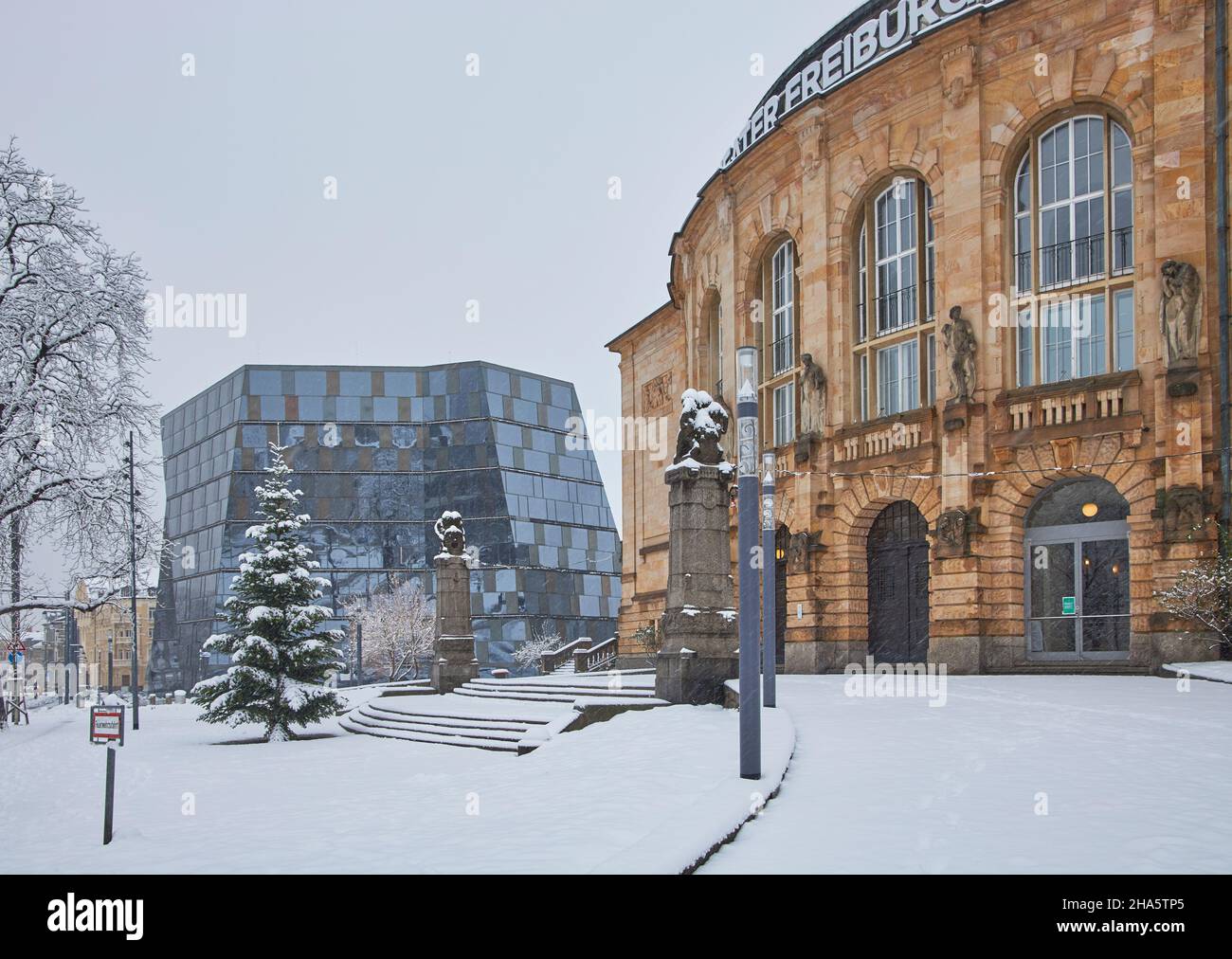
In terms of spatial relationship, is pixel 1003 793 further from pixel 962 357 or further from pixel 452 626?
pixel 452 626

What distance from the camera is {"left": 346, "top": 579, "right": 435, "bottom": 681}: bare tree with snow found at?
219 feet

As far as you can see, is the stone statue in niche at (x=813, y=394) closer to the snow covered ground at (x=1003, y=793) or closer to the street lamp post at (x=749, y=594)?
the snow covered ground at (x=1003, y=793)

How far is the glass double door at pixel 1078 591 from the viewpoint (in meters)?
23.9

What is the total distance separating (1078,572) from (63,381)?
20.8m

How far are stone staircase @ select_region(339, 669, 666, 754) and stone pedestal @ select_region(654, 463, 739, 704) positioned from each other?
698 millimetres

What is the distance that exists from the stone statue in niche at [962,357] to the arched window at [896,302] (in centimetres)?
190

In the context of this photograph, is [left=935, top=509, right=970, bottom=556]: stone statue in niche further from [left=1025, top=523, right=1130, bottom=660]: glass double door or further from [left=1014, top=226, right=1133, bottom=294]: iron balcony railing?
[left=1014, top=226, right=1133, bottom=294]: iron balcony railing

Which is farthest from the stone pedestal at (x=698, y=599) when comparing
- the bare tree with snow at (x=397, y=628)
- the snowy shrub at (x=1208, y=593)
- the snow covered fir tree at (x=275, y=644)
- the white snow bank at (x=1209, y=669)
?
the bare tree with snow at (x=397, y=628)

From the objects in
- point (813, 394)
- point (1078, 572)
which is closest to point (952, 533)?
point (1078, 572)

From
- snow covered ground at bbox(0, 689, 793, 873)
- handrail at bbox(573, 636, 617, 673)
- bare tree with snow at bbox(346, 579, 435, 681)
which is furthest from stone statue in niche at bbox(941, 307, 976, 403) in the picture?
bare tree with snow at bbox(346, 579, 435, 681)

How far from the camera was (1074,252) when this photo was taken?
24859 mm
